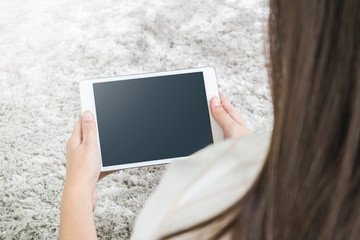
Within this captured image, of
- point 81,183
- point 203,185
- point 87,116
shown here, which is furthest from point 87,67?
point 203,185

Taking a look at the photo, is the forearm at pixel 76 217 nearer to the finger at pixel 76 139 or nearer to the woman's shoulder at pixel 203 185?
the finger at pixel 76 139

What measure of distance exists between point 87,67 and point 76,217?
57 cm

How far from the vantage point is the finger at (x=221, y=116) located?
750mm

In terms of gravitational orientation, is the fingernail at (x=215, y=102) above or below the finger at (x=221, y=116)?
above

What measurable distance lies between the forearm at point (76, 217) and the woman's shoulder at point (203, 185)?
12.8 inches

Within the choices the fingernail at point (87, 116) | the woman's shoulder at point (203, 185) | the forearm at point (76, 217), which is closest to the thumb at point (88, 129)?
the fingernail at point (87, 116)

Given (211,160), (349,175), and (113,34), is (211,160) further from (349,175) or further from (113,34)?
(113,34)

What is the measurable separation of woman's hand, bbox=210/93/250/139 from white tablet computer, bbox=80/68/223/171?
0.6 inches

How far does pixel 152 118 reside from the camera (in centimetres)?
79

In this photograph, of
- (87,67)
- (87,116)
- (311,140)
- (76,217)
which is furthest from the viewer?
(87,67)

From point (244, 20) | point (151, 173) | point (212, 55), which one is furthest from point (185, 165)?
point (244, 20)

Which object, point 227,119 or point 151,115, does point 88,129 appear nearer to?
point 151,115

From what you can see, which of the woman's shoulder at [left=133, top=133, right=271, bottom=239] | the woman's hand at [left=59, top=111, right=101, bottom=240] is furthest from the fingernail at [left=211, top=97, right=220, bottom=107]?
the woman's shoulder at [left=133, top=133, right=271, bottom=239]

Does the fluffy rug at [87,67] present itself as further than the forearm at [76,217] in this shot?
Yes
